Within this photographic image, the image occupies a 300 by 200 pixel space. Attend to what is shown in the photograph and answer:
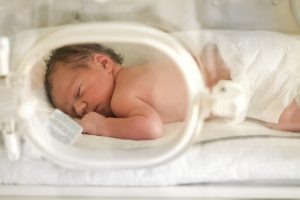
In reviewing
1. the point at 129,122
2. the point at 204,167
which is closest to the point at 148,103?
the point at 129,122

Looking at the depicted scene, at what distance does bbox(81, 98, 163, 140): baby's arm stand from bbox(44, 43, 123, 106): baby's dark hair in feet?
0.26

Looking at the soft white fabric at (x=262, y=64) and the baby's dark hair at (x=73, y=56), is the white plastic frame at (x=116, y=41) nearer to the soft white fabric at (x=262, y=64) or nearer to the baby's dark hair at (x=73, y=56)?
the baby's dark hair at (x=73, y=56)

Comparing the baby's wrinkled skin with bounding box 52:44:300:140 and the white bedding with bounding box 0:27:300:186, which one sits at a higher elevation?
the baby's wrinkled skin with bounding box 52:44:300:140

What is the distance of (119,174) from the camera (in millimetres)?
911

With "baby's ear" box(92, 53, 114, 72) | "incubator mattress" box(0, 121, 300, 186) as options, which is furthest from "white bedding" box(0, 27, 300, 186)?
"baby's ear" box(92, 53, 114, 72)

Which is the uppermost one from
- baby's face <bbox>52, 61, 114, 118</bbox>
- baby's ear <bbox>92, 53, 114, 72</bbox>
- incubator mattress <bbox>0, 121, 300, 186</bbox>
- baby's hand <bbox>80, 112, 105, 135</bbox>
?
baby's ear <bbox>92, 53, 114, 72</bbox>

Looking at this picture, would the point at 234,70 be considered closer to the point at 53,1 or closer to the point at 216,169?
the point at 216,169

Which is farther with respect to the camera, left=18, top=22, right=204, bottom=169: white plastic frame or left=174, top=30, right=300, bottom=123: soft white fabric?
left=174, top=30, right=300, bottom=123: soft white fabric

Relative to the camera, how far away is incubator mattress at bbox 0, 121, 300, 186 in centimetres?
90

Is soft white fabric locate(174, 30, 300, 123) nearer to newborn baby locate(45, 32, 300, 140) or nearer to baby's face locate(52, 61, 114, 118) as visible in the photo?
newborn baby locate(45, 32, 300, 140)

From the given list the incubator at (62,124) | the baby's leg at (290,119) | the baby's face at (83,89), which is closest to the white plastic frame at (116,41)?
the incubator at (62,124)

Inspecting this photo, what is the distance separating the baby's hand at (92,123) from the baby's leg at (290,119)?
0.31 meters

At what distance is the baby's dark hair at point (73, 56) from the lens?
35.6 inches

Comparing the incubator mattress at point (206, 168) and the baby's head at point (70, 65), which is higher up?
the baby's head at point (70, 65)
